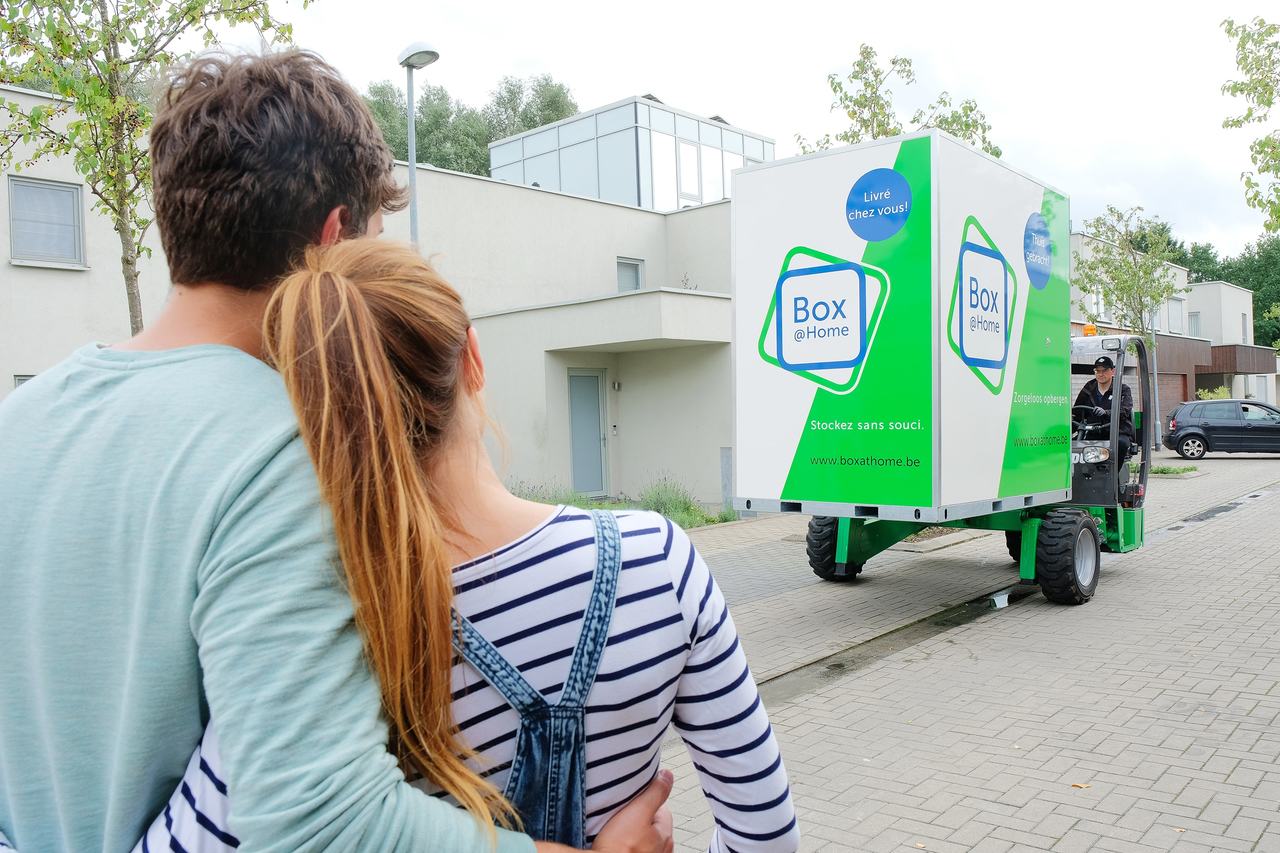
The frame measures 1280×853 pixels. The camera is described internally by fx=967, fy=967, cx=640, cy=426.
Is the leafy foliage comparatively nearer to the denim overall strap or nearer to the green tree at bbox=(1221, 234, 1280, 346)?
the denim overall strap

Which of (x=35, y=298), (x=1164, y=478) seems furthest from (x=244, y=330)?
(x=1164, y=478)

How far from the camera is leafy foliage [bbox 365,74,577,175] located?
135 ft

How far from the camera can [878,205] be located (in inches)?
285

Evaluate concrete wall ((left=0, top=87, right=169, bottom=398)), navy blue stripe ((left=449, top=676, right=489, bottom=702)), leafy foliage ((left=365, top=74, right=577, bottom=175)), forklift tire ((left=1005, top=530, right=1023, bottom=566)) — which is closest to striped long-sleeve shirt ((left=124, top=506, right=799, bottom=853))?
navy blue stripe ((left=449, top=676, right=489, bottom=702))

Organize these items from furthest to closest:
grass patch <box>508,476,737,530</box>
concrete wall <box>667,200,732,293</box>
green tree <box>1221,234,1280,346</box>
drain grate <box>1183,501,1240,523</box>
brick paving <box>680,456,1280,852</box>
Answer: green tree <box>1221,234,1280,346</box> → concrete wall <box>667,200,732,293</box> → grass patch <box>508,476,737,530</box> → drain grate <box>1183,501,1240,523</box> → brick paving <box>680,456,1280,852</box>

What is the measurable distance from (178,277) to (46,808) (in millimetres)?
625

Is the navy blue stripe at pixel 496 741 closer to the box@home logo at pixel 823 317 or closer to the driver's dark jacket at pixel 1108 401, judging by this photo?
the box@home logo at pixel 823 317

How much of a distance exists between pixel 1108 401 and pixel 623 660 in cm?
1005

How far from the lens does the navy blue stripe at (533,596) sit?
113cm

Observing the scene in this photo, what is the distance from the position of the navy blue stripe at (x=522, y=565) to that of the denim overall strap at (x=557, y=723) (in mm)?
22

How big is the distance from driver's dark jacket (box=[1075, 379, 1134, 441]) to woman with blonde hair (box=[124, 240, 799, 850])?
9.65 metres

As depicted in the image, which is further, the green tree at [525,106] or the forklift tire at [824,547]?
the green tree at [525,106]

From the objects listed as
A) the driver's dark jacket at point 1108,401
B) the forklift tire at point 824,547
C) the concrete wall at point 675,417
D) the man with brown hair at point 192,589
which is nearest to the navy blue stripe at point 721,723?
the man with brown hair at point 192,589

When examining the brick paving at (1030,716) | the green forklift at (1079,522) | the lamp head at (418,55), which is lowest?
the brick paving at (1030,716)
